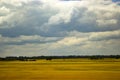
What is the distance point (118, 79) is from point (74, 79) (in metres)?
3.79

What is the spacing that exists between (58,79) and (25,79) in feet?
9.78

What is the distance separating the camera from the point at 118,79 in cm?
2595

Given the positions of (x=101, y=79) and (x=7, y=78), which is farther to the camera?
(x=7, y=78)

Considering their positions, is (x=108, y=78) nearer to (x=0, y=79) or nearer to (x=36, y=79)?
(x=36, y=79)

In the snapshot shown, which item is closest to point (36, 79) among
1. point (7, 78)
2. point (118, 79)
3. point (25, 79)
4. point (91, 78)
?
point (25, 79)

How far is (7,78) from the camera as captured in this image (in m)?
27.8

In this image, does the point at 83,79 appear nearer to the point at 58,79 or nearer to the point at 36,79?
the point at 58,79

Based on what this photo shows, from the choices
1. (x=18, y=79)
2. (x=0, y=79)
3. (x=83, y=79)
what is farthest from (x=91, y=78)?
(x=0, y=79)

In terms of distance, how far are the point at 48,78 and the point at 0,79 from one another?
4405 millimetres

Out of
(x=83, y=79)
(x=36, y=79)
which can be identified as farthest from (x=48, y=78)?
(x=83, y=79)

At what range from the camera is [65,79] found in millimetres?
26516

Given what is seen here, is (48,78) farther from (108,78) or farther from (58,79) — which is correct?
(108,78)

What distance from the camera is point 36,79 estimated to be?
26.6 metres

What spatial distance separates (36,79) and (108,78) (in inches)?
251
